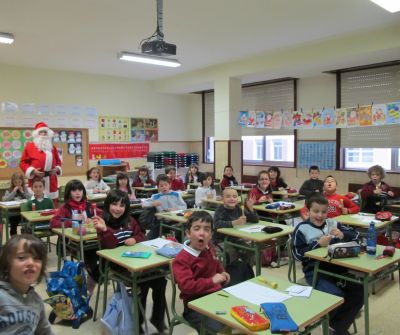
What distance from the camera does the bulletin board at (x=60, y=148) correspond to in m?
8.01

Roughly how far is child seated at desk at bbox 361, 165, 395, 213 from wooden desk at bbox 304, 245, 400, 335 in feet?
8.90

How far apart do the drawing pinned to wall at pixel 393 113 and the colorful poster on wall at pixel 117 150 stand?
607 centimetres

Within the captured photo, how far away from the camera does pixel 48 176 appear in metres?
6.43

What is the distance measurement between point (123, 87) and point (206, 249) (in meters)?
7.99

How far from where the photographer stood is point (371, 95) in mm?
7309

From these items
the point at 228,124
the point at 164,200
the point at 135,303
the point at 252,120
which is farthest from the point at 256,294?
the point at 252,120

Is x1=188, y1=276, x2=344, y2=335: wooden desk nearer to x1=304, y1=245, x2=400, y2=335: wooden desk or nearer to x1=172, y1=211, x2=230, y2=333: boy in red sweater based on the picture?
x1=172, y1=211, x2=230, y2=333: boy in red sweater

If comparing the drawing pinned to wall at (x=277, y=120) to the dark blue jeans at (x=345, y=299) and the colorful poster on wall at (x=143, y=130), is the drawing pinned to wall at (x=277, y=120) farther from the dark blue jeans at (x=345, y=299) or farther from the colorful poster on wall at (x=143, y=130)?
the dark blue jeans at (x=345, y=299)

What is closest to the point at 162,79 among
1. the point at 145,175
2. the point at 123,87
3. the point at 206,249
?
the point at 123,87

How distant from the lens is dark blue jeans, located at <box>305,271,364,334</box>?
2.76 metres

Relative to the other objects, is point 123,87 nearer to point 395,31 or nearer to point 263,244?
point 395,31

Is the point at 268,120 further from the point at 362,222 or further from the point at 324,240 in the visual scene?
the point at 324,240

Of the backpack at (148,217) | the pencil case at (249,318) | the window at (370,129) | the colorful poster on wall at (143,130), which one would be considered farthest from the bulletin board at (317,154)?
the pencil case at (249,318)

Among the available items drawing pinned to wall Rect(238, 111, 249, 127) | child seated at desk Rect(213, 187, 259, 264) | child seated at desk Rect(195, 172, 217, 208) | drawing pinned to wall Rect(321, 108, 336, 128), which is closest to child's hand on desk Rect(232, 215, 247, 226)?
child seated at desk Rect(213, 187, 259, 264)
